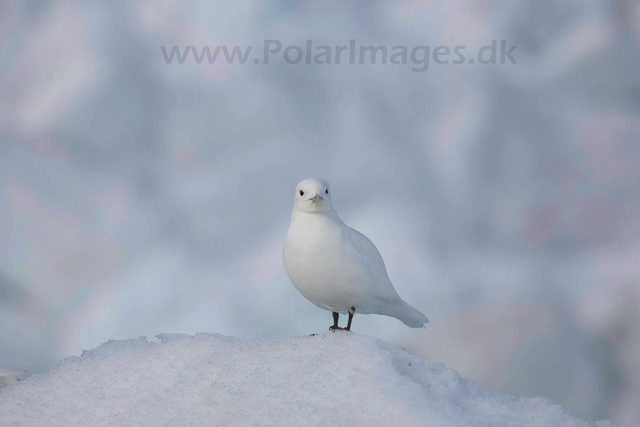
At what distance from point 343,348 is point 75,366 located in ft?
5.37

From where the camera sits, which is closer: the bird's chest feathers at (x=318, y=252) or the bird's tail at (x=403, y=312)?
the bird's chest feathers at (x=318, y=252)

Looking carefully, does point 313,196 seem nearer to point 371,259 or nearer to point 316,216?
point 316,216

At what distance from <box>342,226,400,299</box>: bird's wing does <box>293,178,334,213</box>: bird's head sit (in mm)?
198

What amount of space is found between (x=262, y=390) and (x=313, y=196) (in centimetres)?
110

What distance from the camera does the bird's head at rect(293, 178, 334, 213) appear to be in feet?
13.1

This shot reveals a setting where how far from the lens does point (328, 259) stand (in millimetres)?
3939

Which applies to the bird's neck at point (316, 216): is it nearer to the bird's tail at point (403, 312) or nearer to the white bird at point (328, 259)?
the white bird at point (328, 259)

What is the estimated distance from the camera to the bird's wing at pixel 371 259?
405 cm

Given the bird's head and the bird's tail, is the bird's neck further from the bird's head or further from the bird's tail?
the bird's tail

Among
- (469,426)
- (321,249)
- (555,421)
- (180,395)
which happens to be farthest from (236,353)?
(555,421)

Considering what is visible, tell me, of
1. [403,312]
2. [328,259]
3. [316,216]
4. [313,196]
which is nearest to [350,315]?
[403,312]

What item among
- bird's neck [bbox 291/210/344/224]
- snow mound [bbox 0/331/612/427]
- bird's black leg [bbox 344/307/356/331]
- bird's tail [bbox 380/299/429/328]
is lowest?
snow mound [bbox 0/331/612/427]

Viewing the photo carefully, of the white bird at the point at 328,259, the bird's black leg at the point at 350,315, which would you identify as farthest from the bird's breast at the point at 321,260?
the bird's black leg at the point at 350,315

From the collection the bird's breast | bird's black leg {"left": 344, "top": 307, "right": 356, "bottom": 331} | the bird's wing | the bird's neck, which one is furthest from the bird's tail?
the bird's neck
